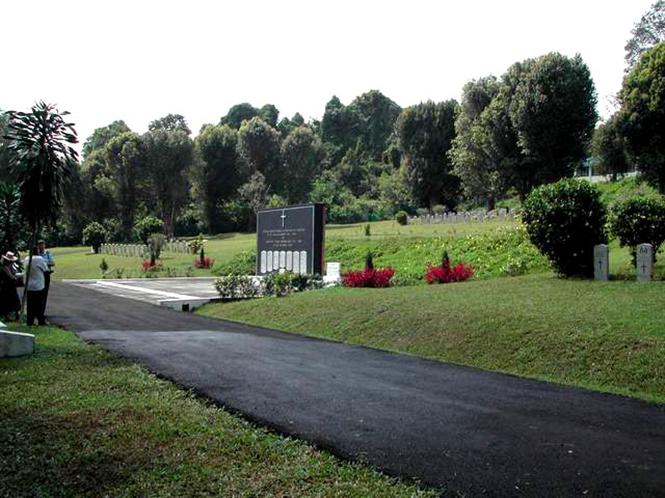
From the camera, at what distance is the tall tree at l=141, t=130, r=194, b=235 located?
6431 centimetres

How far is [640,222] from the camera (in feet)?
47.0

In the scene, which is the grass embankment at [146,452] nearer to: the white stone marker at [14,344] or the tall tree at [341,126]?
the white stone marker at [14,344]

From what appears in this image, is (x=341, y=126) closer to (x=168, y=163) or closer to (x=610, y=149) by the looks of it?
(x=168, y=163)

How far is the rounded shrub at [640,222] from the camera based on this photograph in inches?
558

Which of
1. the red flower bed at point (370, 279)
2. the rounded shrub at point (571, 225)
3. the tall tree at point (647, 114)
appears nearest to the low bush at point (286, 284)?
the red flower bed at point (370, 279)

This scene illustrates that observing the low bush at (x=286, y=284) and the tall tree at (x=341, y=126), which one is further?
the tall tree at (x=341, y=126)

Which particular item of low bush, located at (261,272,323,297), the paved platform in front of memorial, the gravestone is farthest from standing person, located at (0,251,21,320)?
the gravestone

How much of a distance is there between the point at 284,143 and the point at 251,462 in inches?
2668

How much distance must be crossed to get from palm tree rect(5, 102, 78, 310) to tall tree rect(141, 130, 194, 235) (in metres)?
51.1

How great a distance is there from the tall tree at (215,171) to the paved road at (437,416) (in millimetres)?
58419

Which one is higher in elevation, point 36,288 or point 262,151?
point 262,151

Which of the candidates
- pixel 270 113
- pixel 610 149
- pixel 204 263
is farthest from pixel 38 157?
pixel 270 113

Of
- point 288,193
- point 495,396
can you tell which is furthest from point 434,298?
point 288,193

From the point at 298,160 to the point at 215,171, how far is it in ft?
27.9
